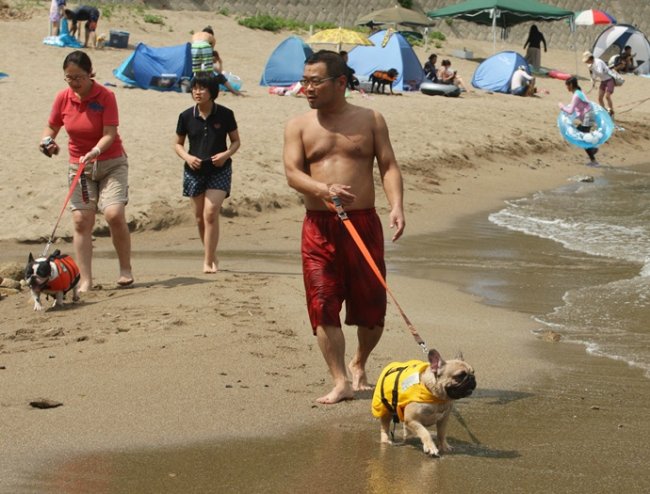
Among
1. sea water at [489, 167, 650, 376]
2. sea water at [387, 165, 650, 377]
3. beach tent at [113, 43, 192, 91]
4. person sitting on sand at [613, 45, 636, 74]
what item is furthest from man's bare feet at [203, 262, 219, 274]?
person sitting on sand at [613, 45, 636, 74]

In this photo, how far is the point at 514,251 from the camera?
414 inches

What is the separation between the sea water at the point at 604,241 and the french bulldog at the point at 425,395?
1.81 m

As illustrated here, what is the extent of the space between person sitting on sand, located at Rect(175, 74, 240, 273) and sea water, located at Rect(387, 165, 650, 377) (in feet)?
5.50

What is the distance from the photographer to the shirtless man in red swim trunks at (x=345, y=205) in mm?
5363

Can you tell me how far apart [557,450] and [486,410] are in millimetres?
601

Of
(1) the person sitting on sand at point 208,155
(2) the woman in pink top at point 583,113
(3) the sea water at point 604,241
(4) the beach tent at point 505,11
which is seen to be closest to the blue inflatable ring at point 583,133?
(2) the woman in pink top at point 583,113

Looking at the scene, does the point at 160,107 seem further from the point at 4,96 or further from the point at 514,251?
the point at 514,251

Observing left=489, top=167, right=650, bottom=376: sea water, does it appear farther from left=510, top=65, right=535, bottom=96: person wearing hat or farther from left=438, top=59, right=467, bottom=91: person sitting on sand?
left=510, top=65, right=535, bottom=96: person wearing hat

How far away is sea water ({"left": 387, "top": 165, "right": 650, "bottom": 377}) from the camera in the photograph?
720cm

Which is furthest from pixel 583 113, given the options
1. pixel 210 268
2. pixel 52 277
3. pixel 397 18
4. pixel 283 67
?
pixel 397 18

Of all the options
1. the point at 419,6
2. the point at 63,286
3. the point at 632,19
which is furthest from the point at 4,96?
the point at 632,19

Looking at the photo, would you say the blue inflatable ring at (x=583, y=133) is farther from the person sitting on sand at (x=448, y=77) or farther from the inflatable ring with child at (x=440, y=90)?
the person sitting on sand at (x=448, y=77)

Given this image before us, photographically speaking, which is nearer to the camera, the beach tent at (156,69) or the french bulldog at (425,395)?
the french bulldog at (425,395)

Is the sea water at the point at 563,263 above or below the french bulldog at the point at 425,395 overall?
below
